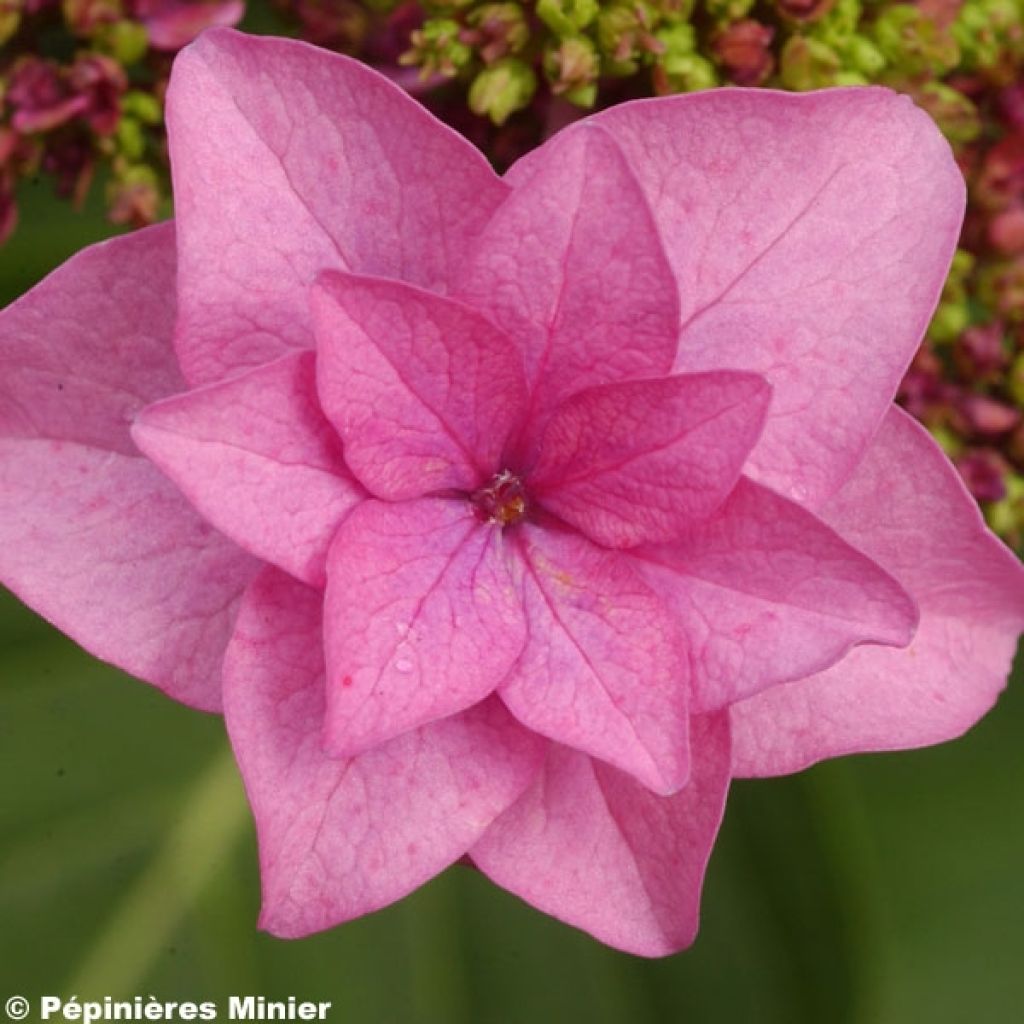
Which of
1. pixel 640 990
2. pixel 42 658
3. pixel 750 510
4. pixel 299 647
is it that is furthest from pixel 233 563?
pixel 640 990

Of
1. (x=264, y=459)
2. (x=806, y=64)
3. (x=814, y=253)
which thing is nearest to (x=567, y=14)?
(x=806, y=64)

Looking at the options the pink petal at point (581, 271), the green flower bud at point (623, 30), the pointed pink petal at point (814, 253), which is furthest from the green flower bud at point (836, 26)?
the pink petal at point (581, 271)

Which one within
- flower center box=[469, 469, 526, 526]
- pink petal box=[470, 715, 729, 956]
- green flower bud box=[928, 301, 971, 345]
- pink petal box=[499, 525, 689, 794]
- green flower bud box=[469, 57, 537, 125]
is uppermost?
green flower bud box=[469, 57, 537, 125]

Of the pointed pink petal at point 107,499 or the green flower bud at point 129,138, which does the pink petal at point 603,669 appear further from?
the green flower bud at point 129,138

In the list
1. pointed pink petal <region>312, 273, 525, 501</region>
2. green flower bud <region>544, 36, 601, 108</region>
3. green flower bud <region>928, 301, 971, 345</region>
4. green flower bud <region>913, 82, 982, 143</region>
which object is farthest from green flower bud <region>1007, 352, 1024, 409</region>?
pointed pink petal <region>312, 273, 525, 501</region>

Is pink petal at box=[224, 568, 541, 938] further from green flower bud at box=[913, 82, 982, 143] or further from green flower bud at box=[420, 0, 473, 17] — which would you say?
green flower bud at box=[913, 82, 982, 143]
